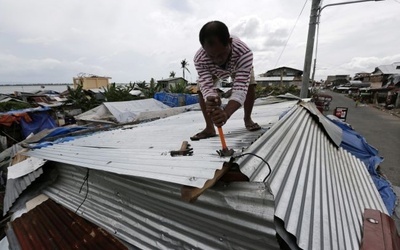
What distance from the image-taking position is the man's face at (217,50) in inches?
75.0

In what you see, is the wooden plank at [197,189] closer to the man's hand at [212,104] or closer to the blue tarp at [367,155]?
the man's hand at [212,104]

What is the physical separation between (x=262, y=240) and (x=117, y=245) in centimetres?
138

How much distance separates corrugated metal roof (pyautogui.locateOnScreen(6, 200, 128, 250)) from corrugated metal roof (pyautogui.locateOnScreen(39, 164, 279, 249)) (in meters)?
0.08

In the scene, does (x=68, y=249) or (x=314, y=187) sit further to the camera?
(x=68, y=249)

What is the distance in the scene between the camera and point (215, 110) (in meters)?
1.64

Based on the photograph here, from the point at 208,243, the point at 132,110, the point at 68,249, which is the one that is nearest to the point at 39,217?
the point at 68,249

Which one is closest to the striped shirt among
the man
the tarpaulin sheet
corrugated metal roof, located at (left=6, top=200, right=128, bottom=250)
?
the man

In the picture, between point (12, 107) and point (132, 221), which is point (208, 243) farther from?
point (12, 107)

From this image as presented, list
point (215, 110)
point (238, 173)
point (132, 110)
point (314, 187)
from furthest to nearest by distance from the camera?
A: point (132, 110)
point (314, 187)
point (215, 110)
point (238, 173)

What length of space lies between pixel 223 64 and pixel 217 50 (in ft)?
1.44

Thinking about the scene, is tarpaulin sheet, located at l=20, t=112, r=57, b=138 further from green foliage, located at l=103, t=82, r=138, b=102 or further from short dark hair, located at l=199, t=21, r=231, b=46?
short dark hair, located at l=199, t=21, r=231, b=46

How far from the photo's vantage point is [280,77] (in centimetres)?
4741

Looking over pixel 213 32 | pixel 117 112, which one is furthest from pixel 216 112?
pixel 117 112

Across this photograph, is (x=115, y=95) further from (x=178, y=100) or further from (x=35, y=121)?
(x=35, y=121)
